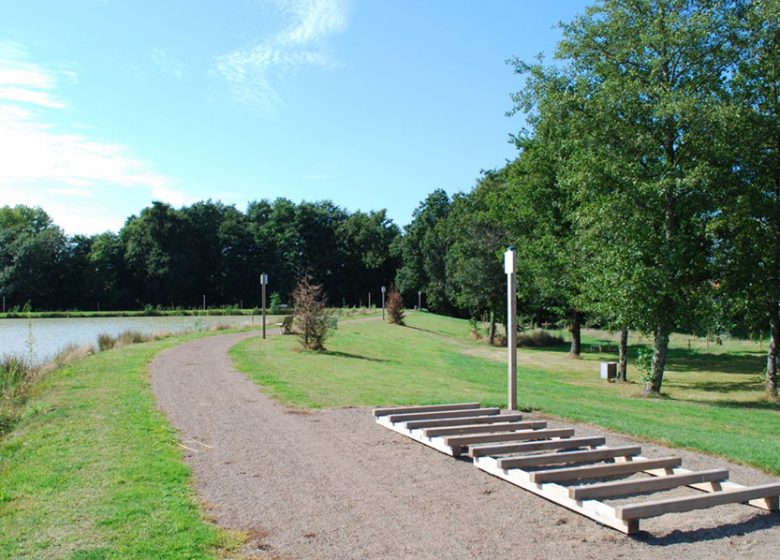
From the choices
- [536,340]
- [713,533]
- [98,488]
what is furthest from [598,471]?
[536,340]

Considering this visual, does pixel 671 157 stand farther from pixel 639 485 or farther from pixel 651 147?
pixel 639 485

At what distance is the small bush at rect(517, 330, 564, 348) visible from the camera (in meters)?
41.4

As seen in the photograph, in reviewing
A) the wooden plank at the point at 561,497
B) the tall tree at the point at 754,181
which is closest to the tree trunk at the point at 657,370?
the tall tree at the point at 754,181

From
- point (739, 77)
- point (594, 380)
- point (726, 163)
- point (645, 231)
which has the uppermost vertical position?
point (739, 77)

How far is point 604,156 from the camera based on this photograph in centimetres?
1814

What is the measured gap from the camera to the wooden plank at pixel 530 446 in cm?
707

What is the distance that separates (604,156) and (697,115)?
2.51m

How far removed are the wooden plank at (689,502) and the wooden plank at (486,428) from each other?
3.12 m

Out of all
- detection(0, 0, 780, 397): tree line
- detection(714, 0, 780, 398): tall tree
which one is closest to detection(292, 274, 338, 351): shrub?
detection(0, 0, 780, 397): tree line

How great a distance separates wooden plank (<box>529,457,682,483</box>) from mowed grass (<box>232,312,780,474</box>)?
1.47 metres

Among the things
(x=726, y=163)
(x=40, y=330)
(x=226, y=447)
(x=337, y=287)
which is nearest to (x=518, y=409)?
(x=226, y=447)

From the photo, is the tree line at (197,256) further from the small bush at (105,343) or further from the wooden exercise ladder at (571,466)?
the wooden exercise ladder at (571,466)

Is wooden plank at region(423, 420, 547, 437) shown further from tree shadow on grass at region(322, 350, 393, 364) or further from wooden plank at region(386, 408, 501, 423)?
tree shadow on grass at region(322, 350, 393, 364)

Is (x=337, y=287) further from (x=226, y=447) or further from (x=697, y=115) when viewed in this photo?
(x=226, y=447)
